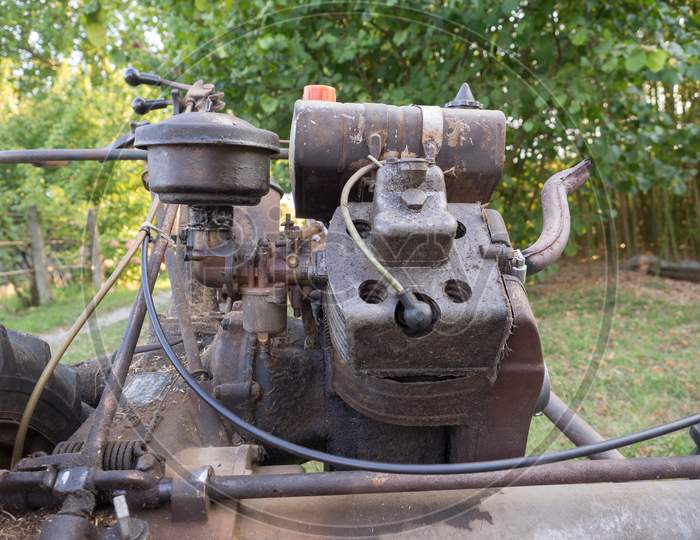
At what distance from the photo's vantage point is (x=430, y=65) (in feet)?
14.9

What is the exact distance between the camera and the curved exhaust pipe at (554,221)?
1.39 m

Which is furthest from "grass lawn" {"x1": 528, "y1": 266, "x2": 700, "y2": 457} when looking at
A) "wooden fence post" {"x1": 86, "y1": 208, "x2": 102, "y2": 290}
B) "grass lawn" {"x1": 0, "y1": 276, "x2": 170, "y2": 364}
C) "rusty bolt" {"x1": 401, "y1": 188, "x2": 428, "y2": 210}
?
"grass lawn" {"x1": 0, "y1": 276, "x2": 170, "y2": 364}

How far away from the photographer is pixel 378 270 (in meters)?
1.04

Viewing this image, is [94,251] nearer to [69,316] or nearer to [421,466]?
[421,466]

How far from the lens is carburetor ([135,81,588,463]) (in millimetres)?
1082

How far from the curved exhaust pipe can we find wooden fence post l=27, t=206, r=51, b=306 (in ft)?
30.4

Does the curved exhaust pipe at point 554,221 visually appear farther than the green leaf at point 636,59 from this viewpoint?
No

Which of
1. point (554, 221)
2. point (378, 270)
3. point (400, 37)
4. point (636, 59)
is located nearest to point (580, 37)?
point (636, 59)

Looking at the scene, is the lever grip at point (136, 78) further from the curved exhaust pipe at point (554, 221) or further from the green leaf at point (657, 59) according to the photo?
the green leaf at point (657, 59)

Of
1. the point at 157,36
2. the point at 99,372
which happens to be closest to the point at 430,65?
the point at 157,36

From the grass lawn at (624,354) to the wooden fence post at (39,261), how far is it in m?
7.44

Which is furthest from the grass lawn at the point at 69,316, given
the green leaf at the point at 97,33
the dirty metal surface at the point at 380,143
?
the dirty metal surface at the point at 380,143

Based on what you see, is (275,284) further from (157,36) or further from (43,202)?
(43,202)

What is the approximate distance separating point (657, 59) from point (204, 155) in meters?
3.06
